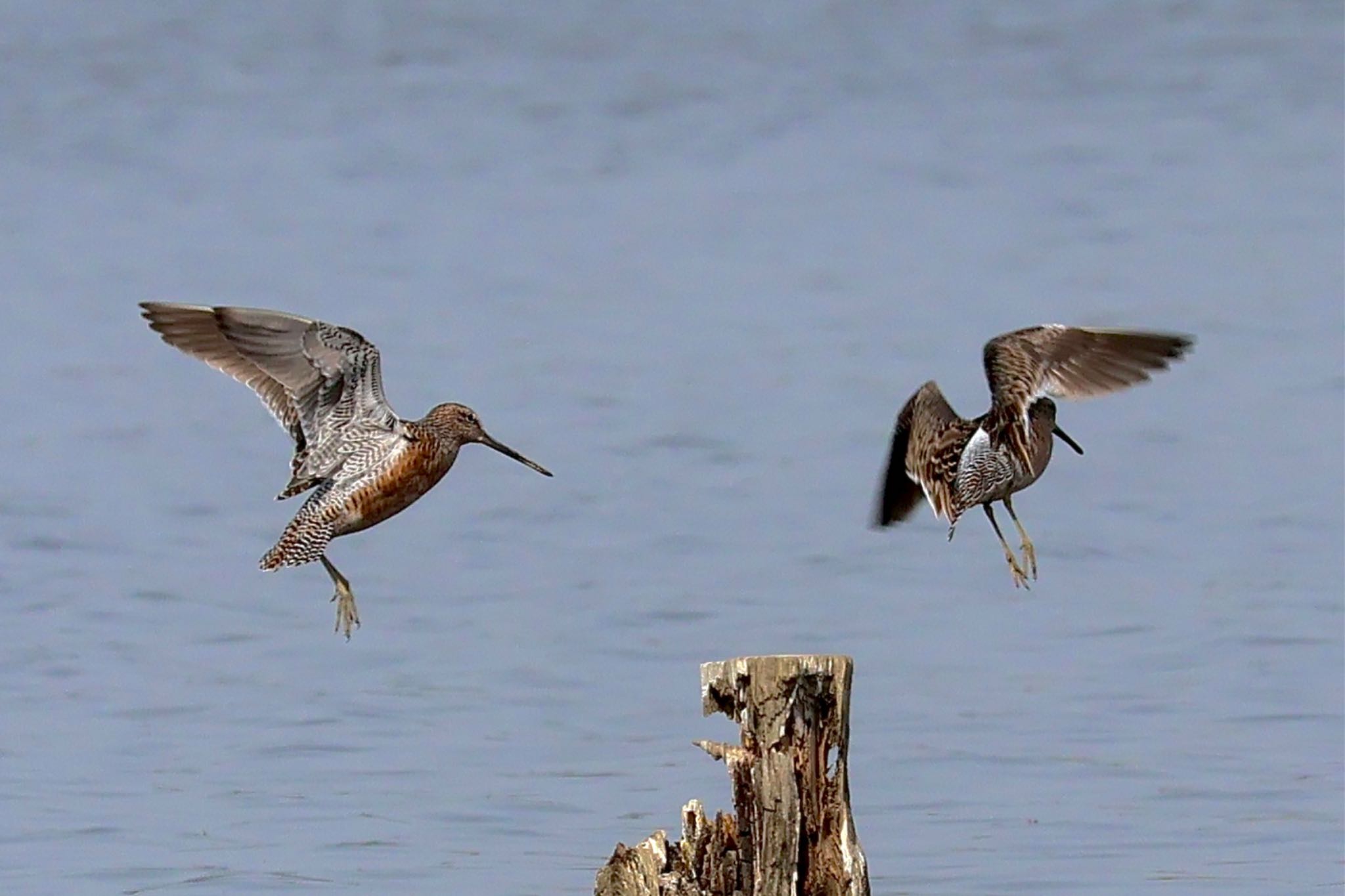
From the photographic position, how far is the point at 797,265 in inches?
800

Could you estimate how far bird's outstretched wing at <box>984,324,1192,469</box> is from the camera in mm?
8289

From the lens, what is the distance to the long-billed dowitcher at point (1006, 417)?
8227mm

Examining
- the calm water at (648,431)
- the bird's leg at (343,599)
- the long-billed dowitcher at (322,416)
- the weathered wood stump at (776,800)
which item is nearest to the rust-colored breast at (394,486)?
the long-billed dowitcher at (322,416)

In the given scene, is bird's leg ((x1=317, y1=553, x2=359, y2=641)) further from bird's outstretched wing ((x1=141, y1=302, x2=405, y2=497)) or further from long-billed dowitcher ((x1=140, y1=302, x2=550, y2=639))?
bird's outstretched wing ((x1=141, y1=302, x2=405, y2=497))

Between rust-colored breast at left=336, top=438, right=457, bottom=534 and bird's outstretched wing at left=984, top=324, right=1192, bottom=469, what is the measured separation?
1750 mm

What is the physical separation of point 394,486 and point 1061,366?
2108mm

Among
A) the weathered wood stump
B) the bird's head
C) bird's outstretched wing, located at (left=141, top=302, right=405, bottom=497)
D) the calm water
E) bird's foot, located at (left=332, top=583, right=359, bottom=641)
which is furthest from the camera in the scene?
the calm water

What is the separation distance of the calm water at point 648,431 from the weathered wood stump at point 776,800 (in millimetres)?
2687

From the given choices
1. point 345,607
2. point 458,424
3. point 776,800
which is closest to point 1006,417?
point 458,424

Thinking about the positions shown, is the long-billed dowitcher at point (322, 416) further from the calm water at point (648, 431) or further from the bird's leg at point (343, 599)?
the calm water at point (648, 431)

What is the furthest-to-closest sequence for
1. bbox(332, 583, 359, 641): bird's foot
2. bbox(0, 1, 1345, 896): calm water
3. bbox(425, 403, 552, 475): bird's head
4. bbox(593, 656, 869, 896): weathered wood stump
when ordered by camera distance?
bbox(0, 1, 1345, 896): calm water
bbox(425, 403, 552, 475): bird's head
bbox(332, 583, 359, 641): bird's foot
bbox(593, 656, 869, 896): weathered wood stump

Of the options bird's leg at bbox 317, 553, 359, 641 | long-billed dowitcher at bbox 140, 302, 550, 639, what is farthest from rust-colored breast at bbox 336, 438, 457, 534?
bird's leg at bbox 317, 553, 359, 641

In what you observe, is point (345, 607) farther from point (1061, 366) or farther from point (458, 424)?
point (1061, 366)

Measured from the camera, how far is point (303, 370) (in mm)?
8336
